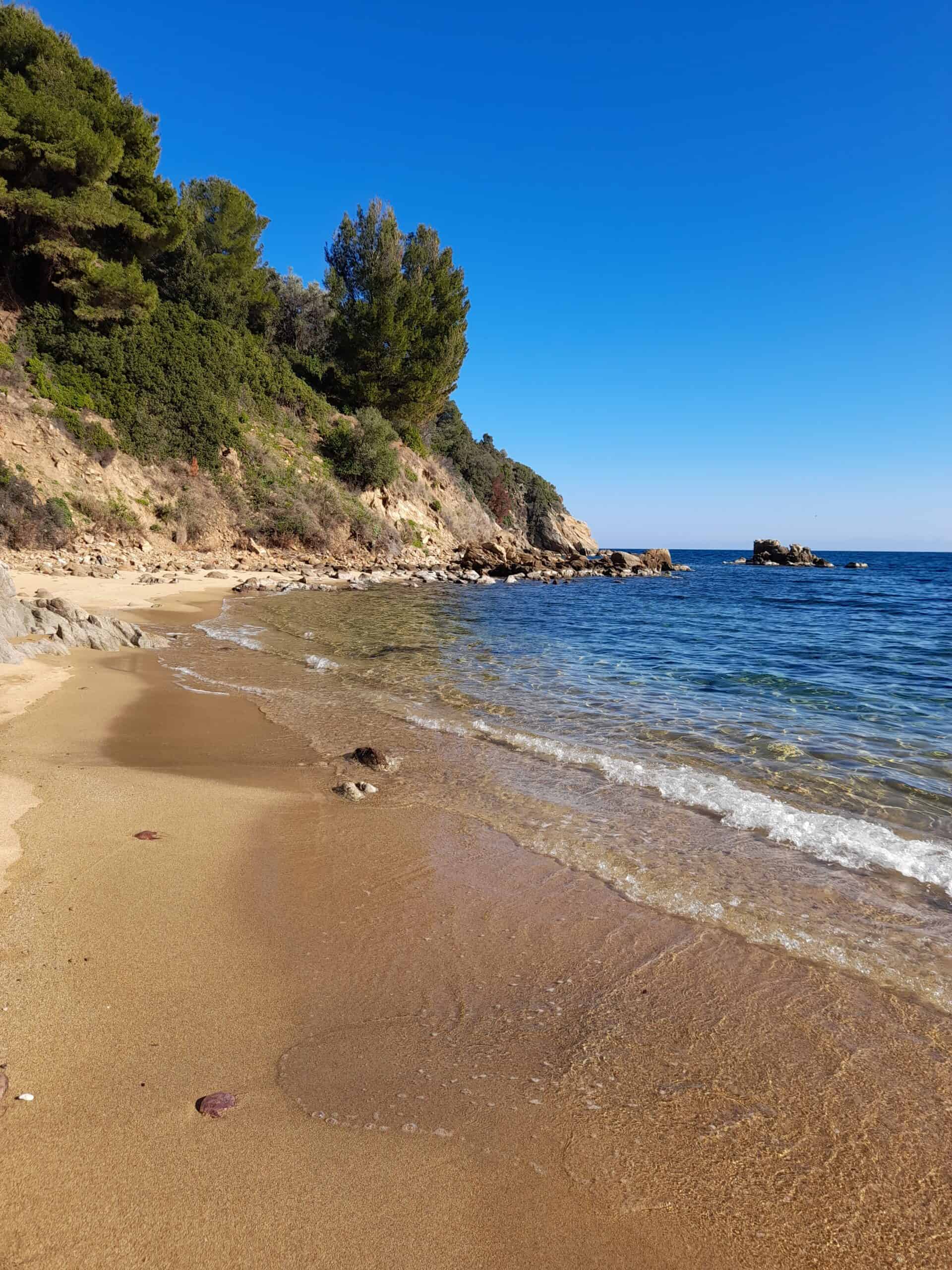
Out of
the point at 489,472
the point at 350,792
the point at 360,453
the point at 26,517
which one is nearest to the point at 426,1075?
the point at 350,792

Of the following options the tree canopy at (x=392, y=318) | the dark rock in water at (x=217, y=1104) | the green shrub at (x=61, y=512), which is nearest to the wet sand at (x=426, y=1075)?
the dark rock in water at (x=217, y=1104)

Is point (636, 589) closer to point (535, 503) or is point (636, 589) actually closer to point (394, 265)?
point (394, 265)

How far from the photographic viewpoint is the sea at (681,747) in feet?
13.8

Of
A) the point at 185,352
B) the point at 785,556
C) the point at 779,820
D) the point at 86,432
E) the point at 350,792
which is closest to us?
the point at 779,820

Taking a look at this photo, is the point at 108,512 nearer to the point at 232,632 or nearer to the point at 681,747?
the point at 232,632

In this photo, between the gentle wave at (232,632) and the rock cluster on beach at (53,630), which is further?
the gentle wave at (232,632)

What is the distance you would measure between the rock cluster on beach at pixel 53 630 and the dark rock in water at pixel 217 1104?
8.35 m

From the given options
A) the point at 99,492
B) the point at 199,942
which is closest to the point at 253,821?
the point at 199,942

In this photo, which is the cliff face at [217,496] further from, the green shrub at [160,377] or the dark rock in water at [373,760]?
the dark rock in water at [373,760]

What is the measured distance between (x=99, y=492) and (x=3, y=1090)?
25.4m

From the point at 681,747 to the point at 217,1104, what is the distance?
596 cm

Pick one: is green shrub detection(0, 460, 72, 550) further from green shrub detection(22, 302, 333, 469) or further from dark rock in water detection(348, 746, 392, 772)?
dark rock in water detection(348, 746, 392, 772)

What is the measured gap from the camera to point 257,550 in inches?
1139

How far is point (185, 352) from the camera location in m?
29.2
